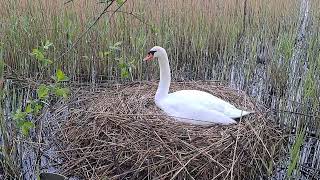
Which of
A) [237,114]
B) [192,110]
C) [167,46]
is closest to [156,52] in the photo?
[192,110]

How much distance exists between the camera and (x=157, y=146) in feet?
9.40

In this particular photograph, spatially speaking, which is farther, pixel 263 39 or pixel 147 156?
pixel 263 39

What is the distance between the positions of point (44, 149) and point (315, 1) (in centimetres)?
527

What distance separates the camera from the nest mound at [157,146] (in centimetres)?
272

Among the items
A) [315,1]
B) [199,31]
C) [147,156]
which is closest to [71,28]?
[199,31]

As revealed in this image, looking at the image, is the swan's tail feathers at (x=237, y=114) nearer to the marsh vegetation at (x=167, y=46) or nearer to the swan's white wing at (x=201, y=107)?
the swan's white wing at (x=201, y=107)

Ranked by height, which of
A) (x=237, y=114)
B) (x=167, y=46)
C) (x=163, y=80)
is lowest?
(x=237, y=114)

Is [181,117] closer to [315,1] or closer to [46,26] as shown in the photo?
[46,26]

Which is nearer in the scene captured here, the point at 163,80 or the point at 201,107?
the point at 201,107

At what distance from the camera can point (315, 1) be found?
667cm

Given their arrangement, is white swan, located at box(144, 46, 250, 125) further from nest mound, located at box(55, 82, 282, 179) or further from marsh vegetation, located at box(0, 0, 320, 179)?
marsh vegetation, located at box(0, 0, 320, 179)

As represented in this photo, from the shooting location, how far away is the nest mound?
272 cm

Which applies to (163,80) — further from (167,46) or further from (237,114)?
(167,46)

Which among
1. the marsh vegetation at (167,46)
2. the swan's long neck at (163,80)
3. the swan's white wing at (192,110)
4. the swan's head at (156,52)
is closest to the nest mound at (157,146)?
the swan's white wing at (192,110)
